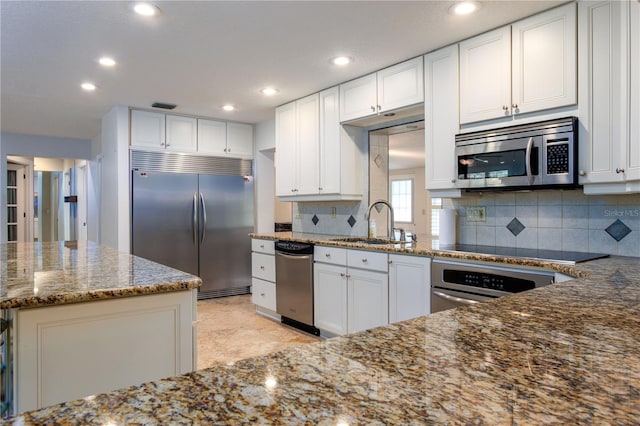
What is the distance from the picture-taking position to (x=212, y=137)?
5.11m

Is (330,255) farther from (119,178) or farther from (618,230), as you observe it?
(119,178)

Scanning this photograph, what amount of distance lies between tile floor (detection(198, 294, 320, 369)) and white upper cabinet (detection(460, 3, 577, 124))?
7.46ft

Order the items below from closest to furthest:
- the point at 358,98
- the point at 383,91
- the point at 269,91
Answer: the point at 383,91, the point at 358,98, the point at 269,91

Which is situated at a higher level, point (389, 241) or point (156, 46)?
point (156, 46)

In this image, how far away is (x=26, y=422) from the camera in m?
0.49

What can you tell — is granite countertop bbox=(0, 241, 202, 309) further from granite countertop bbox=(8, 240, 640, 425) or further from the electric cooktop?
the electric cooktop

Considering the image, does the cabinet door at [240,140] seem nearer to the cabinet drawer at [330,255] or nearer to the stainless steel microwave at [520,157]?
the cabinet drawer at [330,255]

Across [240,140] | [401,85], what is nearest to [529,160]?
[401,85]

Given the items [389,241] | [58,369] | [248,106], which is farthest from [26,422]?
[248,106]

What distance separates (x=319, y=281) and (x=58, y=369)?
230 cm

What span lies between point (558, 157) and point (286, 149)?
2.72 m

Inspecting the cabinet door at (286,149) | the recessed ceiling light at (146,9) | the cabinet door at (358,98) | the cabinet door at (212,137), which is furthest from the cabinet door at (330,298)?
the cabinet door at (212,137)

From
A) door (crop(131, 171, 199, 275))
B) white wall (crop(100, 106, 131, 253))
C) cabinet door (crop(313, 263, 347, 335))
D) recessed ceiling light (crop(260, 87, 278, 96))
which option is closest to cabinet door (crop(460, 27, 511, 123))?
cabinet door (crop(313, 263, 347, 335))

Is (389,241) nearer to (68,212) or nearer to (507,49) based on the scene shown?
(507,49)
